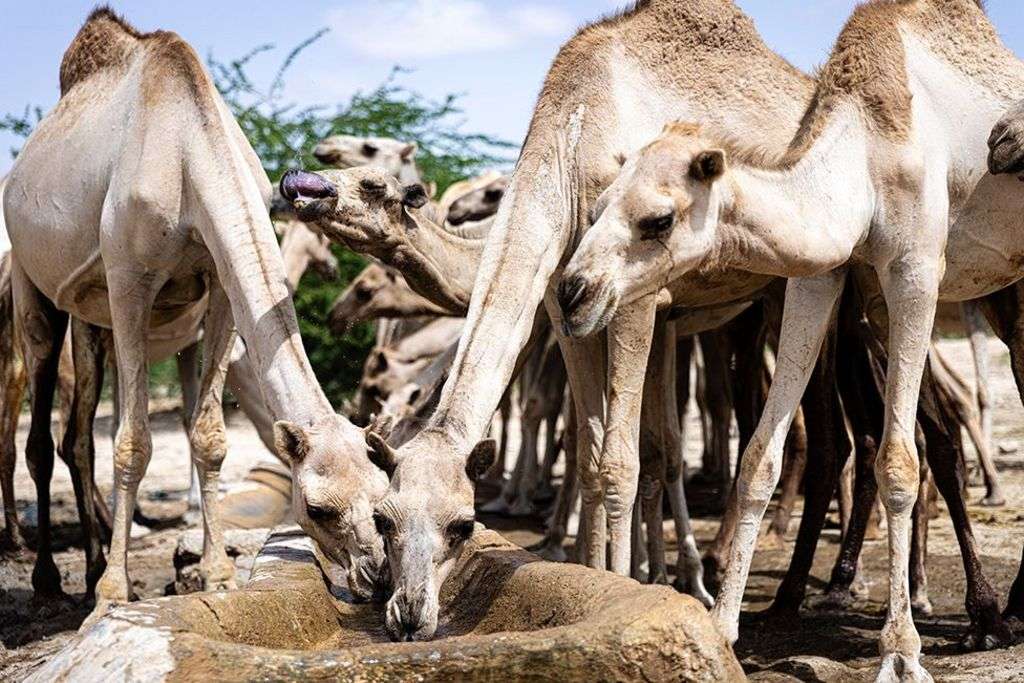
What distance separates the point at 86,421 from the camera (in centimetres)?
806

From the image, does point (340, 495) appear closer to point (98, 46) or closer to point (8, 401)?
point (98, 46)

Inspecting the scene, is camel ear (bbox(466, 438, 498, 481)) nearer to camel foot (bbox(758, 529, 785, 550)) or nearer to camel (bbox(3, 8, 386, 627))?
camel (bbox(3, 8, 386, 627))

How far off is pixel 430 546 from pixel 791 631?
2.35 meters

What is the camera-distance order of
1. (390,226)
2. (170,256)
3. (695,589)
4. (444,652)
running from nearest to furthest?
(444,652)
(170,256)
(390,226)
(695,589)

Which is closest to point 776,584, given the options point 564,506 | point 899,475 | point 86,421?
point 564,506

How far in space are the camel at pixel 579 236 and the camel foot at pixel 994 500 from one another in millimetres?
3790

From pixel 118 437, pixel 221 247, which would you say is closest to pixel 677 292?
pixel 221 247

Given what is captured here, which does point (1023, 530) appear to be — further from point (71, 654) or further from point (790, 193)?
point (71, 654)

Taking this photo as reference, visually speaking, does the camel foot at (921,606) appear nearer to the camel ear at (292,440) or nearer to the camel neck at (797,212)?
the camel neck at (797,212)

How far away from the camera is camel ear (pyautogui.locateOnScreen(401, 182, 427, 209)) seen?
23.0ft

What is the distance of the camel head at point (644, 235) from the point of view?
4.89m

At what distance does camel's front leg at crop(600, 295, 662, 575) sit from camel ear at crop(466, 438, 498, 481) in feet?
2.64

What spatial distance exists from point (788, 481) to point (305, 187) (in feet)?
11.9

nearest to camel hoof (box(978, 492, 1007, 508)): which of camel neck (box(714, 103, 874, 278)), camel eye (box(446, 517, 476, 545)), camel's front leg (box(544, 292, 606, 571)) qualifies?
camel's front leg (box(544, 292, 606, 571))
